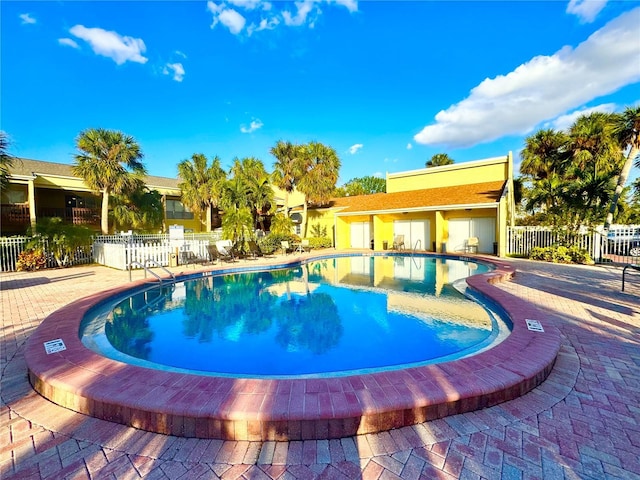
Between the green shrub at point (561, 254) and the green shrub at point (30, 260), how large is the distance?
975 inches

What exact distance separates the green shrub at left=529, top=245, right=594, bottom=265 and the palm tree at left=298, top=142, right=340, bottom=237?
14657 millimetres

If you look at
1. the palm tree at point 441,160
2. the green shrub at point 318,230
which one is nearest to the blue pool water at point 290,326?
the green shrub at point 318,230

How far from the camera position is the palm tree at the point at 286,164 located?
77.0 ft

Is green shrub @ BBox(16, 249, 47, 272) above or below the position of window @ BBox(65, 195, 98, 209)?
below

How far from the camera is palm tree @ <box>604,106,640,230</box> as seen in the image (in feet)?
48.8

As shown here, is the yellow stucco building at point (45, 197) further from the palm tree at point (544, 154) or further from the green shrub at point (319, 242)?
the palm tree at point (544, 154)

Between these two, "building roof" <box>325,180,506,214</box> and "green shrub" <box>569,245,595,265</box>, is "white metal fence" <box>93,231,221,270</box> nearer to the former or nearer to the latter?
"building roof" <box>325,180,506,214</box>

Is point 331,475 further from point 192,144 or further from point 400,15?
point 192,144

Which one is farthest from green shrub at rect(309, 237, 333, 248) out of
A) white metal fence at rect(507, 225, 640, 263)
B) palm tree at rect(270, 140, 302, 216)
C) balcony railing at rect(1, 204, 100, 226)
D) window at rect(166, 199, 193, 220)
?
balcony railing at rect(1, 204, 100, 226)

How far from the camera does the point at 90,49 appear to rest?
47.5 feet

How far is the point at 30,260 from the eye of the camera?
13.7 m

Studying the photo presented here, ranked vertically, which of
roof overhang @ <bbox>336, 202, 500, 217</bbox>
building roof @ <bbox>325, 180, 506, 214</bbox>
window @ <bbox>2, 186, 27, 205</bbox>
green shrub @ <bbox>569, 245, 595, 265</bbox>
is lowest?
green shrub @ <bbox>569, 245, 595, 265</bbox>

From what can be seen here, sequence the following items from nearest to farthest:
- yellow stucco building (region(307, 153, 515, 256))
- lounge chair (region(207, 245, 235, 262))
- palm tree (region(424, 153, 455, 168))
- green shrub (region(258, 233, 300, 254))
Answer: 1. lounge chair (region(207, 245, 235, 262))
2. yellow stucco building (region(307, 153, 515, 256))
3. green shrub (region(258, 233, 300, 254))
4. palm tree (region(424, 153, 455, 168))

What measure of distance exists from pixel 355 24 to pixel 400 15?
8.46ft
